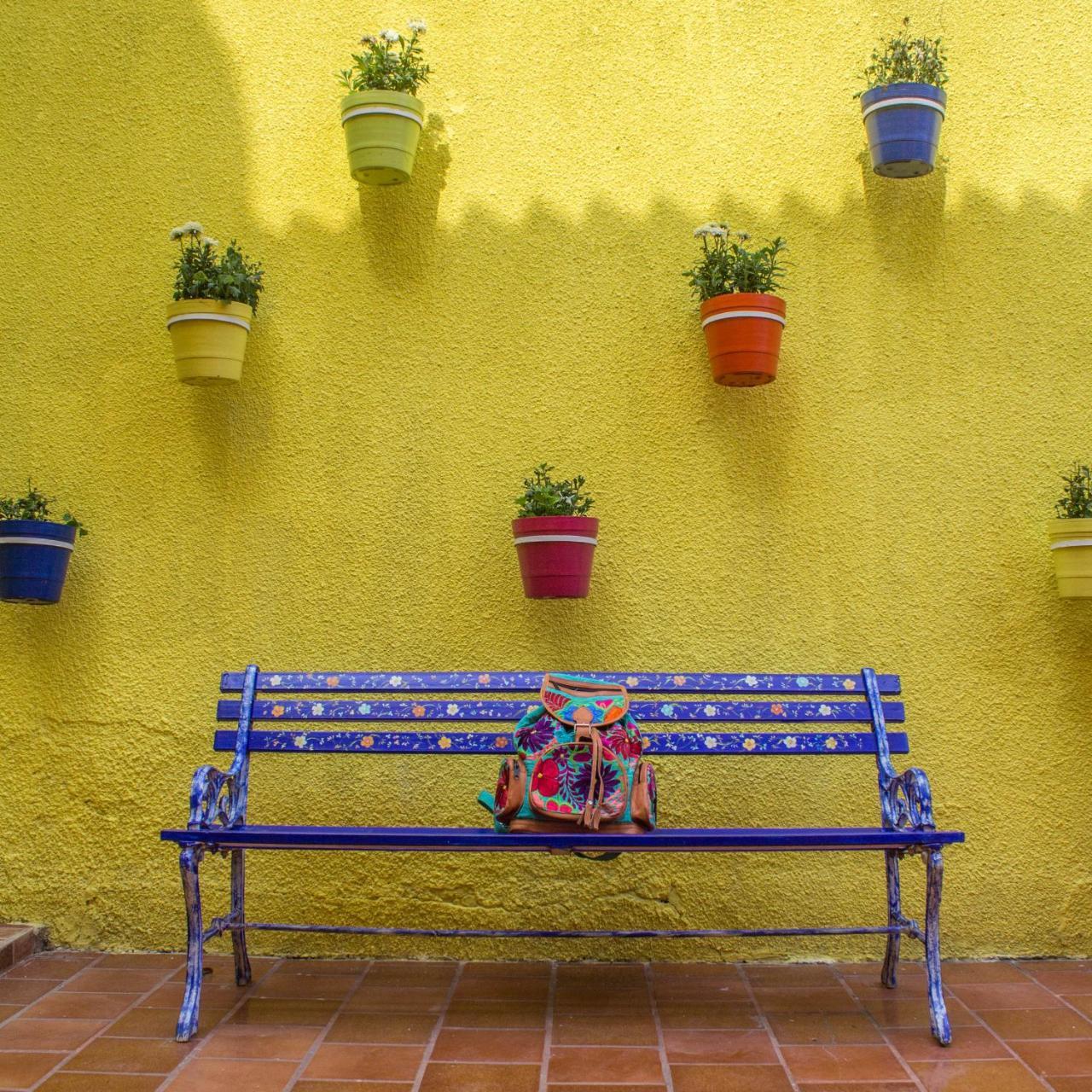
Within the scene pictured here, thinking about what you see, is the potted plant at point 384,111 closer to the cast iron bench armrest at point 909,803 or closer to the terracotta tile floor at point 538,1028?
the cast iron bench armrest at point 909,803

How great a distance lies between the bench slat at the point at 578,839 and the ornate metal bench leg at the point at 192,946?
51 millimetres

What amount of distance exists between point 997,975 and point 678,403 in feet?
6.85

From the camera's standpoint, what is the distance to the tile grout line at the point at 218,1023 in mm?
2832

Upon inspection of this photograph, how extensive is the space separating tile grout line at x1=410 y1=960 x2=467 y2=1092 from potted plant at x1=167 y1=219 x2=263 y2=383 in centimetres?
205

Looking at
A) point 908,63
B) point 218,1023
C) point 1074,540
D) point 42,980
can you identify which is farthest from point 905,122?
point 42,980

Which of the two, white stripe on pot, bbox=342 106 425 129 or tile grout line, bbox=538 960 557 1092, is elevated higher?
white stripe on pot, bbox=342 106 425 129

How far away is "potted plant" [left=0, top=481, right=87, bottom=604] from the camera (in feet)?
Answer: 12.2

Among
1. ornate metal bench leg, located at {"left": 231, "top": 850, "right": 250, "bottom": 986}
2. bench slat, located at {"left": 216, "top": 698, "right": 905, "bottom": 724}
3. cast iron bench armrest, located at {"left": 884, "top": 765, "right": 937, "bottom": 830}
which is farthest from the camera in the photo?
bench slat, located at {"left": 216, "top": 698, "right": 905, "bottom": 724}

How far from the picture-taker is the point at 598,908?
12.4 ft

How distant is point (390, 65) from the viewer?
3898 millimetres

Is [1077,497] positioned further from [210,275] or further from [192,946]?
[192,946]

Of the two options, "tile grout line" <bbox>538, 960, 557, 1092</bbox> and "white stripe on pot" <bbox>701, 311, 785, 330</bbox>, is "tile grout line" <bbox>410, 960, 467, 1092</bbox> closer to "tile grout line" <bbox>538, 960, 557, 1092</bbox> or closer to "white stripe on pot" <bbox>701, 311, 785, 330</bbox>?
"tile grout line" <bbox>538, 960, 557, 1092</bbox>

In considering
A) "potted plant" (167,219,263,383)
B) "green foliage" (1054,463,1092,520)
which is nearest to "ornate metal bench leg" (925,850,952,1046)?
"green foliage" (1054,463,1092,520)

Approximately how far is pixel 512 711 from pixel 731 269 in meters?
1.59
